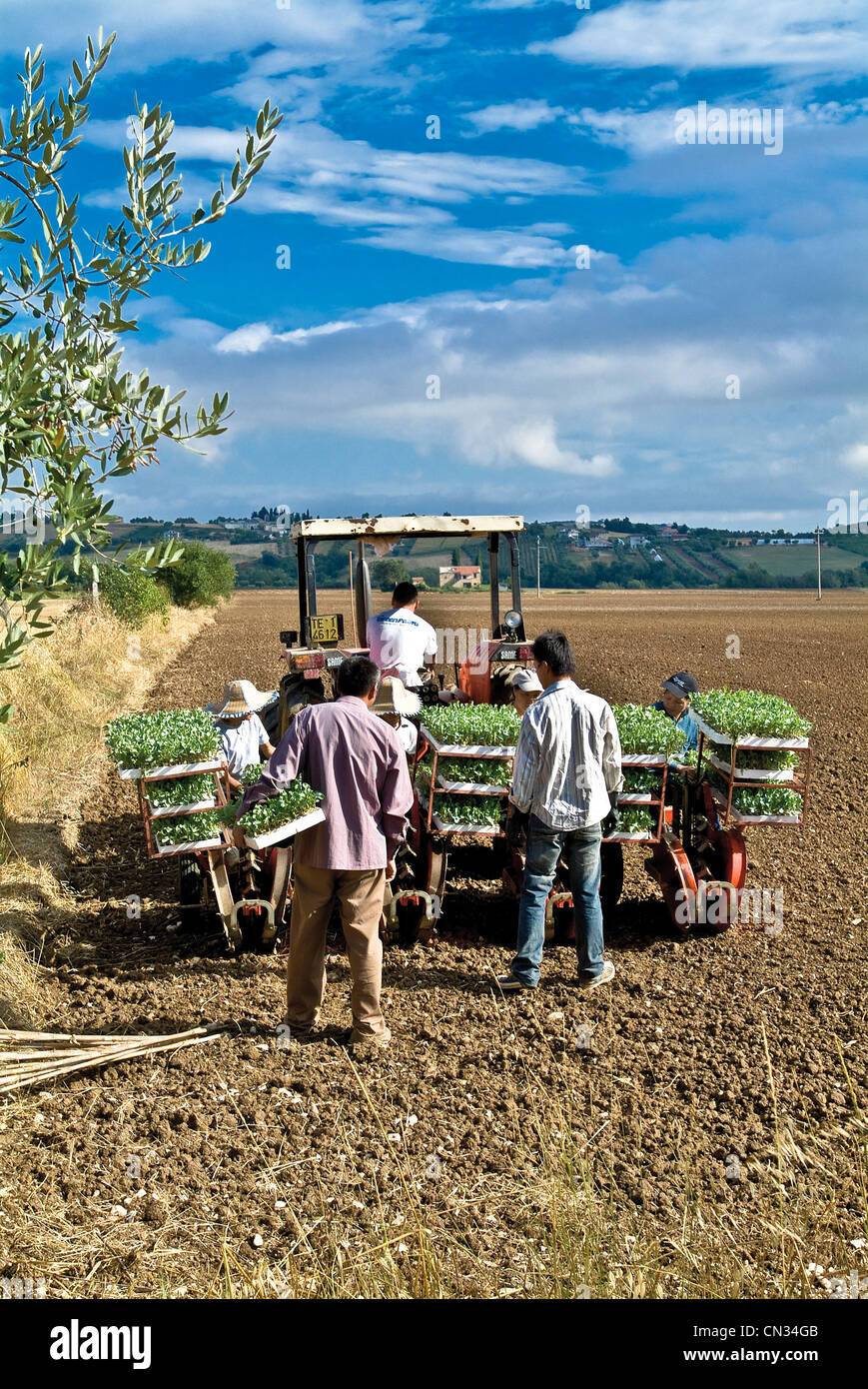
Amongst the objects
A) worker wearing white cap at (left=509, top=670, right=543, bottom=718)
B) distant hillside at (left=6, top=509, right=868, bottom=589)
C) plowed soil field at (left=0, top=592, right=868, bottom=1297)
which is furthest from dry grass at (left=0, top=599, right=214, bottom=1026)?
distant hillside at (left=6, top=509, right=868, bottom=589)

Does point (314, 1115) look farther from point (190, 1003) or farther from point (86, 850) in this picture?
point (86, 850)

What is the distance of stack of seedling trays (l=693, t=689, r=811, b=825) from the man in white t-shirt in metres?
2.12

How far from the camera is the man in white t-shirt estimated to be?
7820 mm

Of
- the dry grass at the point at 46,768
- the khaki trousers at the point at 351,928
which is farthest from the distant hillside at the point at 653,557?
the khaki trousers at the point at 351,928

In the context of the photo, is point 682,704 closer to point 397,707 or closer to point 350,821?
point 397,707

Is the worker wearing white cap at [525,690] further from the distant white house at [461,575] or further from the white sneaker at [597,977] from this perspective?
the white sneaker at [597,977]

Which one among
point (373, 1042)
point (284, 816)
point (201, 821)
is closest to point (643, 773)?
point (373, 1042)

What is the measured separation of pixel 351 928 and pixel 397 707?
2066mm

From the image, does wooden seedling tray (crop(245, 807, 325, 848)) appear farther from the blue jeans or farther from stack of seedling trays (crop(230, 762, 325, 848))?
the blue jeans

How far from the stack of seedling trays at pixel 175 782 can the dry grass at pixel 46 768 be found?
98 centimetres

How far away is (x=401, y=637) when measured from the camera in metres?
7.85

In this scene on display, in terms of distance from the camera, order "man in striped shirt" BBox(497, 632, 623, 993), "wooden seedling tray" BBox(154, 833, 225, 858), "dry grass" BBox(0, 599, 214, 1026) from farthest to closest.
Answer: "dry grass" BBox(0, 599, 214, 1026) < "wooden seedling tray" BBox(154, 833, 225, 858) < "man in striped shirt" BBox(497, 632, 623, 993)

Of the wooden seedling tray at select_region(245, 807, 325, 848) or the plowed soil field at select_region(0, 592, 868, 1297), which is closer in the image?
the plowed soil field at select_region(0, 592, 868, 1297)

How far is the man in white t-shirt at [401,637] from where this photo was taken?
25.7 feet
